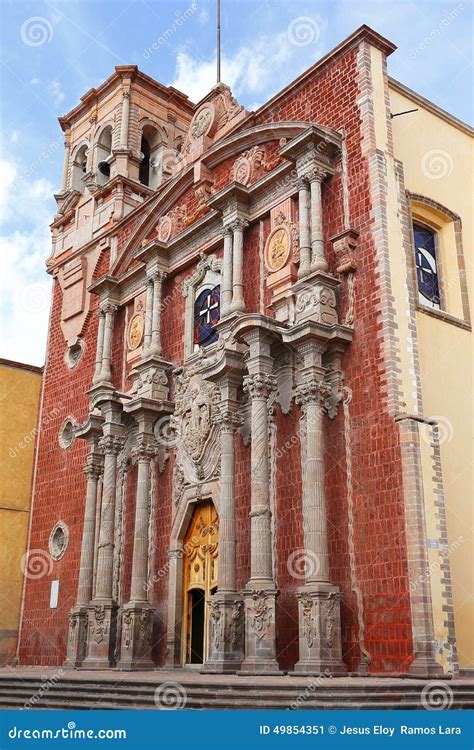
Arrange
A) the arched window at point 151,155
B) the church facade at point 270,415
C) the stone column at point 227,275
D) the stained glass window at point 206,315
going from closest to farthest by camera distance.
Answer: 1. the church facade at point 270,415
2. the stone column at point 227,275
3. the stained glass window at point 206,315
4. the arched window at point 151,155

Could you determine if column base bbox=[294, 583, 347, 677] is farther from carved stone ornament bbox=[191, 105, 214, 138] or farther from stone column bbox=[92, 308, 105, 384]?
carved stone ornament bbox=[191, 105, 214, 138]

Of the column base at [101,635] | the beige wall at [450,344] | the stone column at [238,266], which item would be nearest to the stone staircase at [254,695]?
the beige wall at [450,344]

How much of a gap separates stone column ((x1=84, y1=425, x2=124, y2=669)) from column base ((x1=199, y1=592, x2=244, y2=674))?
12.6ft

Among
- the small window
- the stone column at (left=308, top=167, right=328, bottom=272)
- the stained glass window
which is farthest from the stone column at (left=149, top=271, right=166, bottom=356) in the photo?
the small window

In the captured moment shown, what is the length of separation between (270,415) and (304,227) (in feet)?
10.5

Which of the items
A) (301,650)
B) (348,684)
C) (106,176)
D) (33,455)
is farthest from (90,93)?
(348,684)

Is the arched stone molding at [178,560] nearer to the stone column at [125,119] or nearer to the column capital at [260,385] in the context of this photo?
the column capital at [260,385]

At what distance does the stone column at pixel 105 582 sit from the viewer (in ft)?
52.3

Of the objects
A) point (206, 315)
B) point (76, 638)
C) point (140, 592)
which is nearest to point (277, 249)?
point (206, 315)

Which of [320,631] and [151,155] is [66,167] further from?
[320,631]

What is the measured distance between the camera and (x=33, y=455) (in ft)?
72.2

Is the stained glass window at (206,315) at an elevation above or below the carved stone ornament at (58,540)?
above

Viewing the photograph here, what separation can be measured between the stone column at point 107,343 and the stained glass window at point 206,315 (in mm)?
3230

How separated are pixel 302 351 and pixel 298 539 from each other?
291 cm
